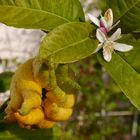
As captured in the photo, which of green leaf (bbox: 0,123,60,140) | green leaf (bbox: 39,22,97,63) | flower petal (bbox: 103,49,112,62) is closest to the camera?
green leaf (bbox: 39,22,97,63)

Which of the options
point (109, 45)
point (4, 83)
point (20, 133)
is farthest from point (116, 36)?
point (4, 83)

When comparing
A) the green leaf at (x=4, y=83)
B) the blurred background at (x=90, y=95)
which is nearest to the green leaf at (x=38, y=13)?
the green leaf at (x=4, y=83)

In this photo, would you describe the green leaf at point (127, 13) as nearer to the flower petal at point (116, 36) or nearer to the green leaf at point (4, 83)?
the flower petal at point (116, 36)

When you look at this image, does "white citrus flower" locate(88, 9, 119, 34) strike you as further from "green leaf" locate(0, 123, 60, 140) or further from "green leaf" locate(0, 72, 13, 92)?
"green leaf" locate(0, 72, 13, 92)

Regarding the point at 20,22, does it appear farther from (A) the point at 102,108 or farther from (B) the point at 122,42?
(A) the point at 102,108

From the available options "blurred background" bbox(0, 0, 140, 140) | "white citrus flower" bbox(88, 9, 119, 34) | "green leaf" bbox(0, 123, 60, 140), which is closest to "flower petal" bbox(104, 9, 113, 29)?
"white citrus flower" bbox(88, 9, 119, 34)

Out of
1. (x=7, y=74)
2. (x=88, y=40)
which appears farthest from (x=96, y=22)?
(x=7, y=74)
